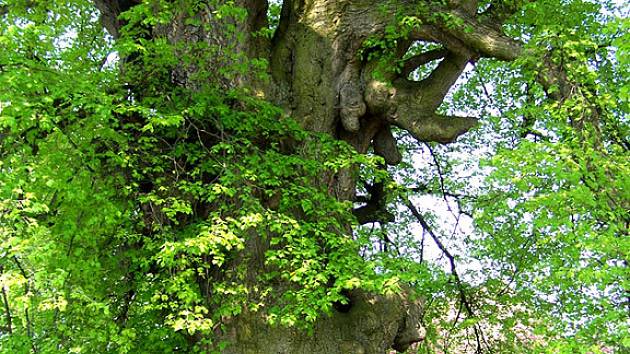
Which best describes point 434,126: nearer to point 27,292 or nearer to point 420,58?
point 420,58

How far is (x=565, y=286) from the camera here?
4301 mm

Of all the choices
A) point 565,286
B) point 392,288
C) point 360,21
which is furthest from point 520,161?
point 360,21

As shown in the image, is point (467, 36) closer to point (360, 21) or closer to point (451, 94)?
point (360, 21)

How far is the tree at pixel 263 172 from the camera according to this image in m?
4.10

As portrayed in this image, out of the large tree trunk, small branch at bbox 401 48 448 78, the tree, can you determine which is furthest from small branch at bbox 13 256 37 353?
small branch at bbox 401 48 448 78

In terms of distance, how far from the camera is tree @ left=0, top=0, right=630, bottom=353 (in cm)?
410

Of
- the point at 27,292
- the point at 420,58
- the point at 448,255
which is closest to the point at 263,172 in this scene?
the point at 27,292

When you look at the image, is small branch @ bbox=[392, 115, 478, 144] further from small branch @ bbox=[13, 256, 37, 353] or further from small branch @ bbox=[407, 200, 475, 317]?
small branch @ bbox=[13, 256, 37, 353]

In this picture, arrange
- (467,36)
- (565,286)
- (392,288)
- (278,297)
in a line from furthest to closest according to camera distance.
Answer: (467,36) → (278,297) → (392,288) → (565,286)

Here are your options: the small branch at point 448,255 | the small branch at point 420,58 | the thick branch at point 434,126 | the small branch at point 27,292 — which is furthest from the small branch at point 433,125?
the small branch at point 27,292

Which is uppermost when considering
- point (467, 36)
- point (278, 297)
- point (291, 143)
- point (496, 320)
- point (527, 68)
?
point (467, 36)

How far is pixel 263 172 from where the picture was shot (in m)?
4.93

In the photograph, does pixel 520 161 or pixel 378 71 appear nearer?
pixel 520 161

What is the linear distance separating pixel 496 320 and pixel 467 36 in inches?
131
